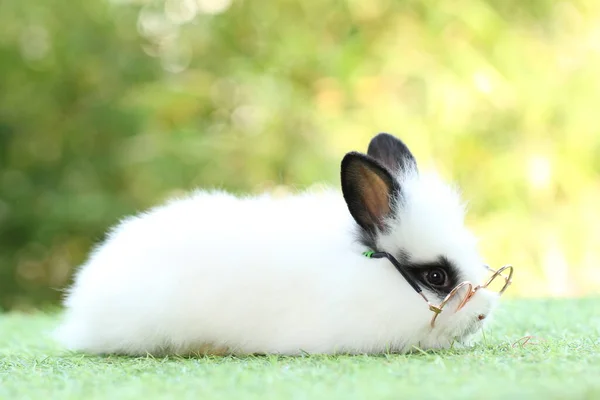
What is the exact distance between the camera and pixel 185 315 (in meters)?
1.46

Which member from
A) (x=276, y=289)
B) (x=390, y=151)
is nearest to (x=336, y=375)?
(x=276, y=289)

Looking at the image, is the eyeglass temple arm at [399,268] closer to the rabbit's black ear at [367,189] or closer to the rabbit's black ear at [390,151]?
the rabbit's black ear at [367,189]

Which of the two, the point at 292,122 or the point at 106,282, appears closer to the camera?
the point at 106,282

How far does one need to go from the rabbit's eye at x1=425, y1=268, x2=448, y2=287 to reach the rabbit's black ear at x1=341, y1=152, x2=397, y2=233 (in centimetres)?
12

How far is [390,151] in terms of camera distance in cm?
171

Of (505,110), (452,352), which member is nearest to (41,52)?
(505,110)

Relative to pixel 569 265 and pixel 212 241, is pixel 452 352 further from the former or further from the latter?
pixel 569 265

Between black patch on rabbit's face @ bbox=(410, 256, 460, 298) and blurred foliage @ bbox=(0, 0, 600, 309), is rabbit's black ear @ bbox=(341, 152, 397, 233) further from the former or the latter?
blurred foliage @ bbox=(0, 0, 600, 309)

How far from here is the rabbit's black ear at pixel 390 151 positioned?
1.68 m

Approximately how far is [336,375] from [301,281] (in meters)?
0.33

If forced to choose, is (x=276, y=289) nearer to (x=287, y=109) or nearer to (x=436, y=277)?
(x=436, y=277)

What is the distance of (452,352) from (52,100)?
372cm

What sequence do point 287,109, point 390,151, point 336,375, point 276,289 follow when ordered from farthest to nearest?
point 287,109 → point 390,151 → point 276,289 → point 336,375

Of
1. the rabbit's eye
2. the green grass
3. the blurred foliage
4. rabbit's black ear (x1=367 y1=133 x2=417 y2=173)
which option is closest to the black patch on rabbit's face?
the rabbit's eye
